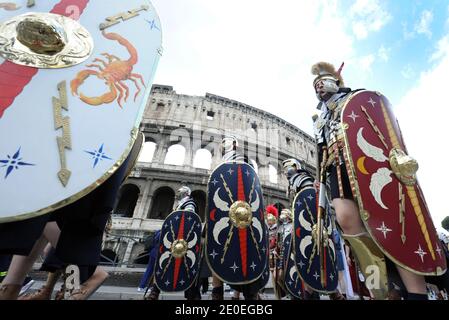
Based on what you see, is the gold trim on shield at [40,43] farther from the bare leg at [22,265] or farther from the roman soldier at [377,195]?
the roman soldier at [377,195]

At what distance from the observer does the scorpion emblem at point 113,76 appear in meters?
1.21

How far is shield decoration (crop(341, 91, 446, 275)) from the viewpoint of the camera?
1127mm

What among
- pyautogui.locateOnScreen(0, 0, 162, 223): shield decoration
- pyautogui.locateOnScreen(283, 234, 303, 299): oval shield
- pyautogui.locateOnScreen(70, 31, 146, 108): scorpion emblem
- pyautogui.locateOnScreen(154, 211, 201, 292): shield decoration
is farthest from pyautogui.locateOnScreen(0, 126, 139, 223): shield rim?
pyautogui.locateOnScreen(283, 234, 303, 299): oval shield

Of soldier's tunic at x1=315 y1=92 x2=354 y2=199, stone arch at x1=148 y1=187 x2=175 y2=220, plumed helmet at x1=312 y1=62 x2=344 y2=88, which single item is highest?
stone arch at x1=148 y1=187 x2=175 y2=220

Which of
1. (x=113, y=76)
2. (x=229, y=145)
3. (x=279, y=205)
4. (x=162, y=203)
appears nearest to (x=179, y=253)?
(x=229, y=145)

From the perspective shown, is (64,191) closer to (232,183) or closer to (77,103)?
(77,103)

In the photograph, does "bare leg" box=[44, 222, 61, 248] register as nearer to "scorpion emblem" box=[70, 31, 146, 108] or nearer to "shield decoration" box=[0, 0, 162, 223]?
"shield decoration" box=[0, 0, 162, 223]

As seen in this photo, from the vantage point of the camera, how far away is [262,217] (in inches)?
90.5

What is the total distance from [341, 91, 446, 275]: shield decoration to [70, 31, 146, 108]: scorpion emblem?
4.77ft

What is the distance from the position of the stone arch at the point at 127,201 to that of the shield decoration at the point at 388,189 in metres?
16.6

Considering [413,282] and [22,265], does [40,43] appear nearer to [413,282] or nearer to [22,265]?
[22,265]

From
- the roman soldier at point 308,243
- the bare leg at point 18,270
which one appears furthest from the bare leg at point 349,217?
the bare leg at point 18,270
